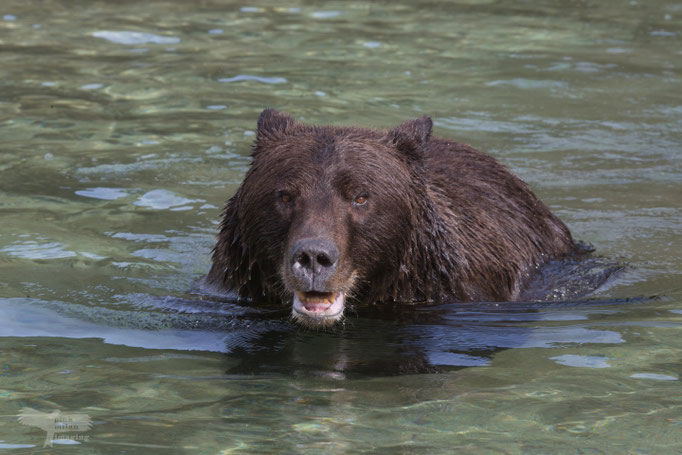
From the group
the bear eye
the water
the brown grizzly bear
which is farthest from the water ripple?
the bear eye

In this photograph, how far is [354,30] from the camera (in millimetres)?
17547

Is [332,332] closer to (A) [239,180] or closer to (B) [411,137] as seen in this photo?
(B) [411,137]

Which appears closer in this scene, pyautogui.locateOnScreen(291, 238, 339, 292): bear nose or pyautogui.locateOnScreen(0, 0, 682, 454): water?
pyautogui.locateOnScreen(0, 0, 682, 454): water

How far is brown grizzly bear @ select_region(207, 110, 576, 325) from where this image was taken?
6.39 metres

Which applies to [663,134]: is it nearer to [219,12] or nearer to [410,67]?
[410,67]

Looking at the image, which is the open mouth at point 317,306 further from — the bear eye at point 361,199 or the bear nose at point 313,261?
the bear eye at point 361,199

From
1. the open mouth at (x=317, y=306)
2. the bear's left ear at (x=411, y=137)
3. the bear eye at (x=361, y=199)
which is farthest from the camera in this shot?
the bear's left ear at (x=411, y=137)

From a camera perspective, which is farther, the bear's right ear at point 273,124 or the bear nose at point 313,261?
the bear's right ear at point 273,124

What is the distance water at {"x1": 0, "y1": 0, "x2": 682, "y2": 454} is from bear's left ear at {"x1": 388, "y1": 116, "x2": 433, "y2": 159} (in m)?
1.12

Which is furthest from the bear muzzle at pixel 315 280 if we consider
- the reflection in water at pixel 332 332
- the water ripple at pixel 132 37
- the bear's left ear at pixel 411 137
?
the water ripple at pixel 132 37

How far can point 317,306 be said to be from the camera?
6.36 m

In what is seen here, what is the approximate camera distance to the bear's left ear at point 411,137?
23.6ft

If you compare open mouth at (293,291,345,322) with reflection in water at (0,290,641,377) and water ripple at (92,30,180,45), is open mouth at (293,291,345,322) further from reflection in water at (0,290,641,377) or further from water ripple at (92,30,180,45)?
water ripple at (92,30,180,45)

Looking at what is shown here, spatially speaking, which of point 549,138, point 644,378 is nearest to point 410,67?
point 549,138
